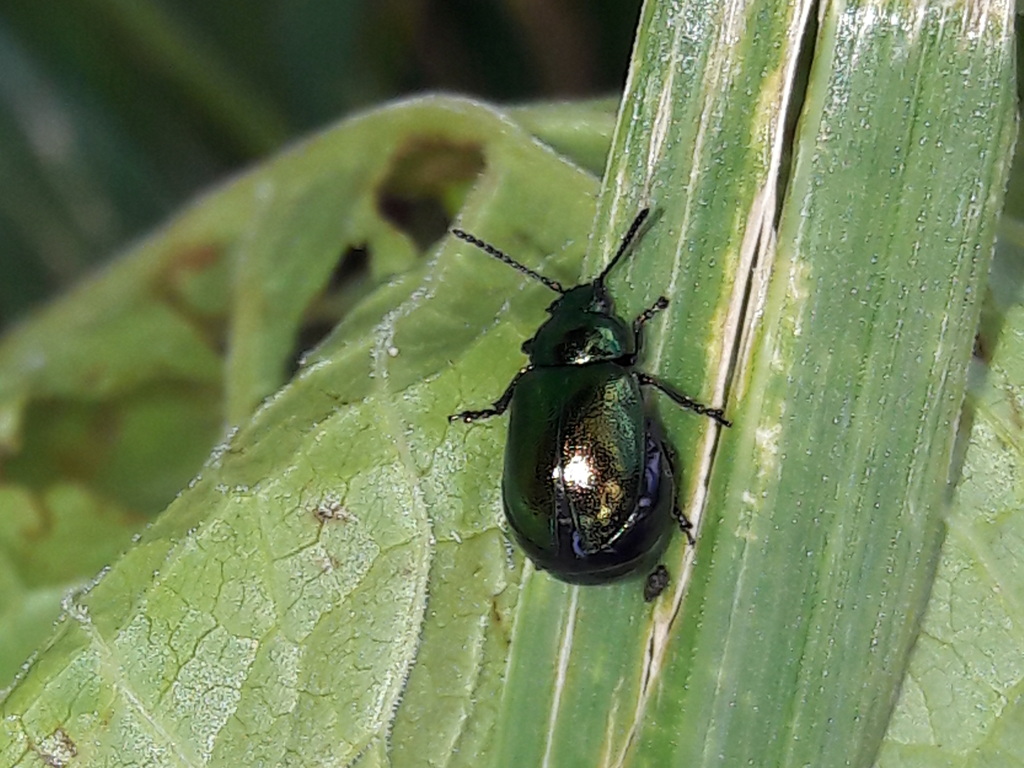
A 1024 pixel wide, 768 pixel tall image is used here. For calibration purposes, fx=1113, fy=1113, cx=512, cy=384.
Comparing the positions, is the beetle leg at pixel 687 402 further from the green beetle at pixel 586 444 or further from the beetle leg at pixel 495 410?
the beetle leg at pixel 495 410

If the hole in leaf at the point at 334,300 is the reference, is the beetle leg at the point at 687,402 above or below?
above

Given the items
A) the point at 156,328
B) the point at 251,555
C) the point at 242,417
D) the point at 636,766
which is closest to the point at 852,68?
the point at 636,766

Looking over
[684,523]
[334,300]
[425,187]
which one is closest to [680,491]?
[684,523]

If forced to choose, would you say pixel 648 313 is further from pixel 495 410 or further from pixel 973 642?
pixel 973 642

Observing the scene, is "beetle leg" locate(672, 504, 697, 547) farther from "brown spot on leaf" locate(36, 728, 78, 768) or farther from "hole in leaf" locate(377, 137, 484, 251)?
"brown spot on leaf" locate(36, 728, 78, 768)

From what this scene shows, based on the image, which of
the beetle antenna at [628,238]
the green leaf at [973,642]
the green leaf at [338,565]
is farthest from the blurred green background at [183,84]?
the green leaf at [973,642]

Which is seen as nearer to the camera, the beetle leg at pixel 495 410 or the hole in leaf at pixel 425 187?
the beetle leg at pixel 495 410
